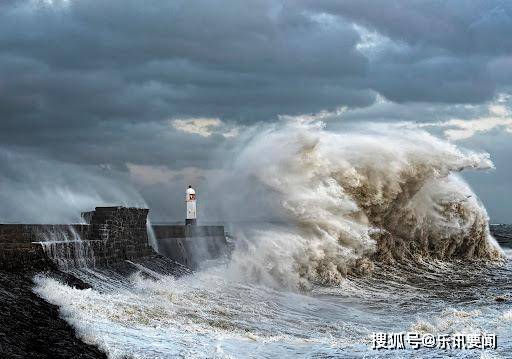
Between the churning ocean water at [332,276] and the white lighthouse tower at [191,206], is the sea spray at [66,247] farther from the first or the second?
the white lighthouse tower at [191,206]

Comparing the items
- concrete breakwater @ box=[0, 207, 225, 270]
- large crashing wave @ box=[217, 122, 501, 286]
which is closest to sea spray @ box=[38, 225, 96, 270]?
concrete breakwater @ box=[0, 207, 225, 270]

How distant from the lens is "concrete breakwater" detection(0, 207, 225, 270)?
31.8 feet

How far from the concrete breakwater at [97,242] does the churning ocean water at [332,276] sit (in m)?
0.41

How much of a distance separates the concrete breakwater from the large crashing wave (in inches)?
55.9

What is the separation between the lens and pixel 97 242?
38.7 ft

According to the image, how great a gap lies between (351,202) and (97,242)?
815 cm

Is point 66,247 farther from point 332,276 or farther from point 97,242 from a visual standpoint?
point 332,276

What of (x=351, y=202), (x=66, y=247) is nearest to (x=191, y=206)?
(x=351, y=202)

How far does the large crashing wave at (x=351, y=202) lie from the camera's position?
1639cm

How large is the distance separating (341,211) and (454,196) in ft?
19.5

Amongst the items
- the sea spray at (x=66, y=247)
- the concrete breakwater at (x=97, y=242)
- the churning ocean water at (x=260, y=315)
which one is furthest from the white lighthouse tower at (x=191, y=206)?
the sea spray at (x=66, y=247)

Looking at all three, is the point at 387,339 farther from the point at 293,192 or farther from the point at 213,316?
the point at 293,192

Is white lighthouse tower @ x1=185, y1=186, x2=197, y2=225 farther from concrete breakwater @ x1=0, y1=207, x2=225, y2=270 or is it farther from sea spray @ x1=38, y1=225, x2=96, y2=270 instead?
sea spray @ x1=38, y1=225, x2=96, y2=270

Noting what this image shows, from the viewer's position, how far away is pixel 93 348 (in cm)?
661
